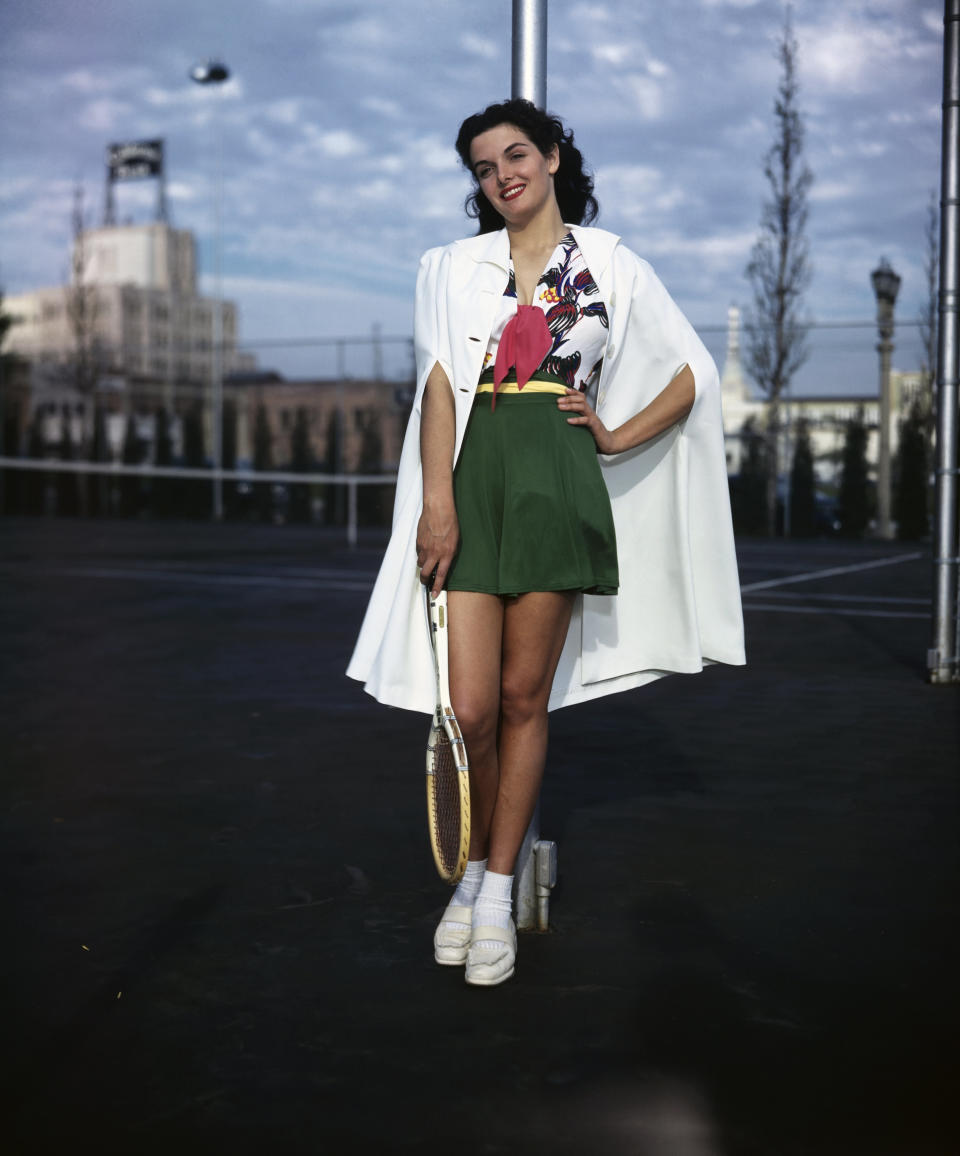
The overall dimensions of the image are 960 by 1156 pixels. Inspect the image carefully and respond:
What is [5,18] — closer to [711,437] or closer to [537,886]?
[711,437]

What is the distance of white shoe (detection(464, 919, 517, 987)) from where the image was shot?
8.84 feet

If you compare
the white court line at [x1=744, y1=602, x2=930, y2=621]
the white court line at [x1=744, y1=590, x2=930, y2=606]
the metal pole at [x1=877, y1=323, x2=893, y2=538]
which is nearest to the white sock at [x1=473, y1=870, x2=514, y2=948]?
the white court line at [x1=744, y1=602, x2=930, y2=621]

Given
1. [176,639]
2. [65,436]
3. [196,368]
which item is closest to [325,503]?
[196,368]

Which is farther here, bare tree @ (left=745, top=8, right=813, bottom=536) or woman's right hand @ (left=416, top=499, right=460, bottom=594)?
bare tree @ (left=745, top=8, right=813, bottom=536)

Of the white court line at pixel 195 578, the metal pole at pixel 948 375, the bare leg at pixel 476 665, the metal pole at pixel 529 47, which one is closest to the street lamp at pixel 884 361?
the white court line at pixel 195 578

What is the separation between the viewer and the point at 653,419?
2.89 m

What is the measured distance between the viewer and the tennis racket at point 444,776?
268cm

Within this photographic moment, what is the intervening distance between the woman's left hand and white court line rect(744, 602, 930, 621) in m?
7.54

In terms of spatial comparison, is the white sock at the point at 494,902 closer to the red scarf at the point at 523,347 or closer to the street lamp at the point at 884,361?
the red scarf at the point at 523,347

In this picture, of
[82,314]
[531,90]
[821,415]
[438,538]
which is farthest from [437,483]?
[82,314]

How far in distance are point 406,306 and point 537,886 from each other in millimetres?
28574

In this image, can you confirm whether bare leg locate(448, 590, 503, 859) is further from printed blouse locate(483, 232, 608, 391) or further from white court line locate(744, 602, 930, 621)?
white court line locate(744, 602, 930, 621)

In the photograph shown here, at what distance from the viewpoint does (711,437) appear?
9.73ft

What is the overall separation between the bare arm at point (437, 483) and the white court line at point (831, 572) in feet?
28.4
